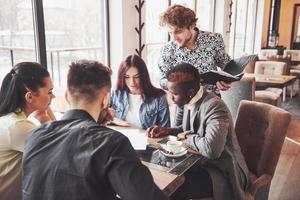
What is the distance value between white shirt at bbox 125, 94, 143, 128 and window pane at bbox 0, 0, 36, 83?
993 mm

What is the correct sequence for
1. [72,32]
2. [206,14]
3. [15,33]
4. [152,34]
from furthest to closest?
[206,14] → [152,34] → [72,32] → [15,33]

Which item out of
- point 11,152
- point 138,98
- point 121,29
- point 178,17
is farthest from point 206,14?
point 11,152

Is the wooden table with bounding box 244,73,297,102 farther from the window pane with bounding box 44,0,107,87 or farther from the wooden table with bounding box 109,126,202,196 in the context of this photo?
the wooden table with bounding box 109,126,202,196

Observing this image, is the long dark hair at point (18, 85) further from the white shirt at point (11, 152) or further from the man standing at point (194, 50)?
the man standing at point (194, 50)

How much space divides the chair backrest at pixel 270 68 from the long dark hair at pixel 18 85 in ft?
14.1

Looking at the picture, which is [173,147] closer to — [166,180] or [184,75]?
[166,180]

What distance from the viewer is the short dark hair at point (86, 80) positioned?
3.31 feet

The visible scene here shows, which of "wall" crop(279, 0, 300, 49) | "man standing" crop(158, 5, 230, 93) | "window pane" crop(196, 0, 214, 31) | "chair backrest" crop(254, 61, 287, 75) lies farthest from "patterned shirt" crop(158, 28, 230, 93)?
"wall" crop(279, 0, 300, 49)

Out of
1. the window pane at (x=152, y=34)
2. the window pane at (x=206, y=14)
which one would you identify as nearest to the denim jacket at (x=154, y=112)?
the window pane at (x=152, y=34)

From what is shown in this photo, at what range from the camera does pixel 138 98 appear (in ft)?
7.23

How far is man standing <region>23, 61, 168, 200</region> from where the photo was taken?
811mm

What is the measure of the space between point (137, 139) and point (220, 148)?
447 millimetres

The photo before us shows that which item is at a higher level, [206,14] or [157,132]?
[206,14]

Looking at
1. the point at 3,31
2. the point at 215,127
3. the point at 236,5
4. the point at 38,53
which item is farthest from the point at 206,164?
the point at 236,5
